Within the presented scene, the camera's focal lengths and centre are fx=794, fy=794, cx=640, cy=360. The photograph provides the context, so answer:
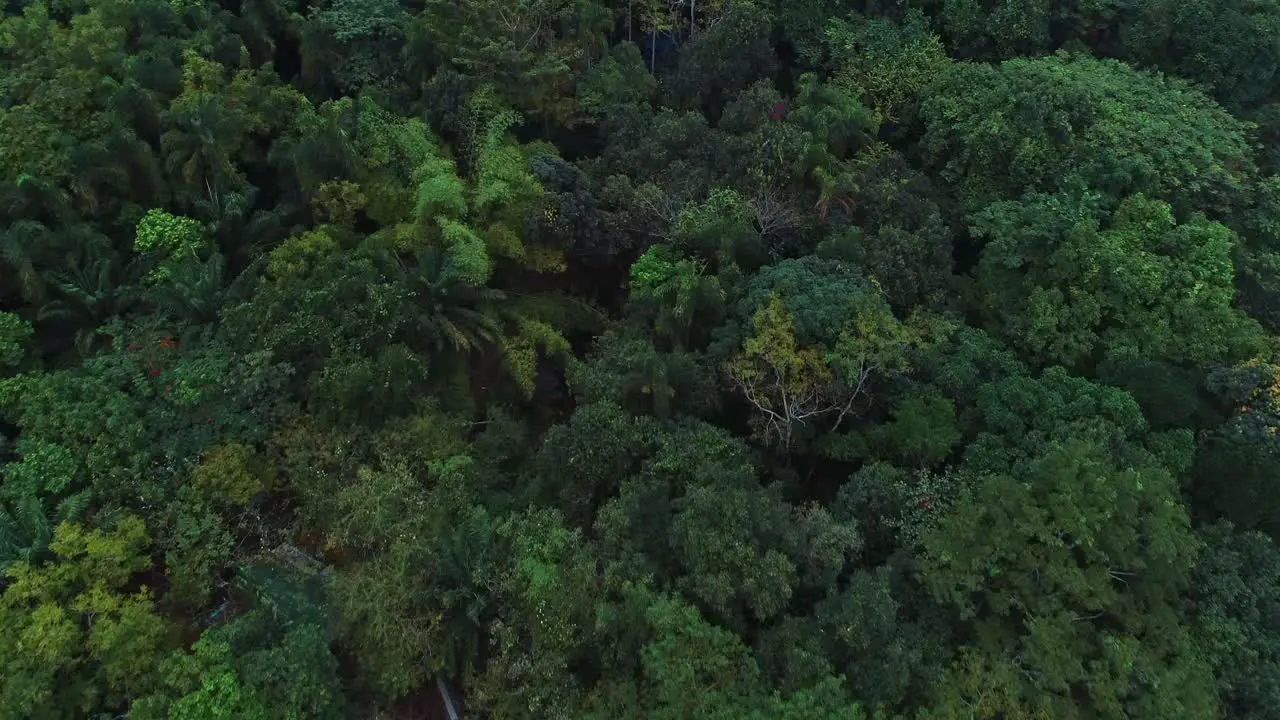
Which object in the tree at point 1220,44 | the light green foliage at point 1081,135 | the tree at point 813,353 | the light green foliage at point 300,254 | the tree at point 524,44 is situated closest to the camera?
the tree at point 813,353

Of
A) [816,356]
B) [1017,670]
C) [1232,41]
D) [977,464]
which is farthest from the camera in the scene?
[1232,41]

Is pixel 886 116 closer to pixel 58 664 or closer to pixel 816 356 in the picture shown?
pixel 816 356

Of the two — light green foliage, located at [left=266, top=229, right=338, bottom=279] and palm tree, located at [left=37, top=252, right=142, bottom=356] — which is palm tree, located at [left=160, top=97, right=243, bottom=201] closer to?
palm tree, located at [left=37, top=252, right=142, bottom=356]

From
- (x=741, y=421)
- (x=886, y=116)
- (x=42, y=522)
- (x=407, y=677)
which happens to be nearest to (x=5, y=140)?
(x=42, y=522)

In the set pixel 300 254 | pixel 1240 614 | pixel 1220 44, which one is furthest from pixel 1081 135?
pixel 300 254

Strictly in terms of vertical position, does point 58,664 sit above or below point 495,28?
below

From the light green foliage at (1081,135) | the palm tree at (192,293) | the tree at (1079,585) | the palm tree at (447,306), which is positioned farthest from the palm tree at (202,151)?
the tree at (1079,585)

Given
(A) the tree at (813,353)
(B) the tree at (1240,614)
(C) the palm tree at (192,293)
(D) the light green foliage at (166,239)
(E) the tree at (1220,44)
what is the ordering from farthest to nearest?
(E) the tree at (1220,44), (D) the light green foliage at (166,239), (C) the palm tree at (192,293), (A) the tree at (813,353), (B) the tree at (1240,614)

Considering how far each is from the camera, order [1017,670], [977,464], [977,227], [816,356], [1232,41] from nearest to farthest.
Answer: [1017,670] < [977,464] < [816,356] < [977,227] < [1232,41]

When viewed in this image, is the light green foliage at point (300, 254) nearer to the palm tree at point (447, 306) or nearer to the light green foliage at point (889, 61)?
the palm tree at point (447, 306)
